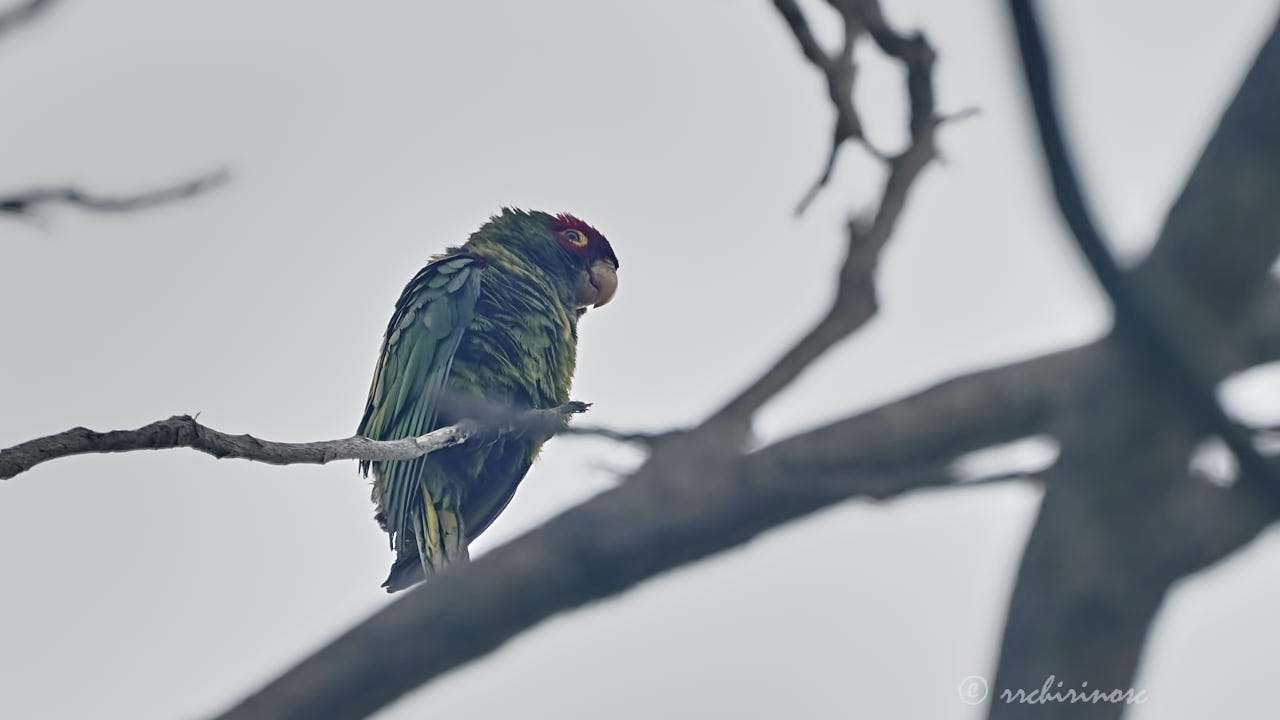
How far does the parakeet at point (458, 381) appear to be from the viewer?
229 inches

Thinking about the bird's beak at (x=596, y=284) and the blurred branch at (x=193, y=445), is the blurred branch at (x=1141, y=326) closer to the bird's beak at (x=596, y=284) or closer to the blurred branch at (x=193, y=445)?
the blurred branch at (x=193, y=445)

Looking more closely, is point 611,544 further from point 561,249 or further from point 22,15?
point 561,249

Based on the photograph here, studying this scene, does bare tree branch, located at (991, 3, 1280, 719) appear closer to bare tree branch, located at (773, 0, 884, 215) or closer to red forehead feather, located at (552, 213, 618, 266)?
bare tree branch, located at (773, 0, 884, 215)

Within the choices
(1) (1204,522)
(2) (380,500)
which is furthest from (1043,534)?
(2) (380,500)

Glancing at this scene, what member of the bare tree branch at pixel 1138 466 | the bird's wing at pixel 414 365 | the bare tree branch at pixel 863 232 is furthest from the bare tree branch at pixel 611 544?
the bird's wing at pixel 414 365

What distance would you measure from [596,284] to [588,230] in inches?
16.7

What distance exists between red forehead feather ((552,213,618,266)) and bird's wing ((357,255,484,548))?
35.8 inches

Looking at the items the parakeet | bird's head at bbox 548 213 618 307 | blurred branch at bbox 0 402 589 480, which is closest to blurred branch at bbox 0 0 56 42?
blurred branch at bbox 0 402 589 480

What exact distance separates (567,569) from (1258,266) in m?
1.46

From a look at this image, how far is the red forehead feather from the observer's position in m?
7.43

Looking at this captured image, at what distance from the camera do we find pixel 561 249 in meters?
7.30

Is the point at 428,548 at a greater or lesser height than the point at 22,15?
lesser

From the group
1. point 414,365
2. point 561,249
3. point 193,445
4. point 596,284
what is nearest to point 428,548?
point 414,365

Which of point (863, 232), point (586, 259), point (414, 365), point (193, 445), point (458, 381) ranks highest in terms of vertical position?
point (586, 259)
